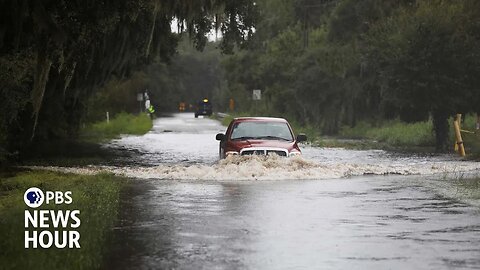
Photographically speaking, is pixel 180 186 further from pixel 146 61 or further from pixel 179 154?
pixel 146 61

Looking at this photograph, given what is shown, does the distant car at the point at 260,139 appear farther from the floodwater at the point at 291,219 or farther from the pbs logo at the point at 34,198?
the pbs logo at the point at 34,198

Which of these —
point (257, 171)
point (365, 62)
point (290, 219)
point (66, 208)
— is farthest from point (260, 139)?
point (365, 62)

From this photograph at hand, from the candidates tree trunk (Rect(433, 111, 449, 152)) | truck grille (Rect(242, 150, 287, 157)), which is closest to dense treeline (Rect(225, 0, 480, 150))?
tree trunk (Rect(433, 111, 449, 152))

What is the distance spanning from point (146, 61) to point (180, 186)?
17178 mm

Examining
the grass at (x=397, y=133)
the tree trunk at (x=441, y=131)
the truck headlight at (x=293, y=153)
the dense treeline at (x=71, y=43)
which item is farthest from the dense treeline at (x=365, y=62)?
the truck headlight at (x=293, y=153)

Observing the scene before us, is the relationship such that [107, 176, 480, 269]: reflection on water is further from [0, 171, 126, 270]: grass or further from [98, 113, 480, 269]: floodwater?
[0, 171, 126, 270]: grass

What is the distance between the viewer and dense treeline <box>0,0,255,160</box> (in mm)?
12320

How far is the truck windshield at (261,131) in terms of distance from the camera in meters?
21.6

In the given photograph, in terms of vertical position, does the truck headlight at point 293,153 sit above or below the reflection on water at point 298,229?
above

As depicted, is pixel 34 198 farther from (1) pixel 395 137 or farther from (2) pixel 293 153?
(1) pixel 395 137

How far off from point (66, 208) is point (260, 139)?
9.31m

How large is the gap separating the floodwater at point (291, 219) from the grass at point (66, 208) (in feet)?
0.87

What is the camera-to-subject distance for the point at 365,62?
4609 centimetres

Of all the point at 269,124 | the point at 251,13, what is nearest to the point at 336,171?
the point at 269,124
